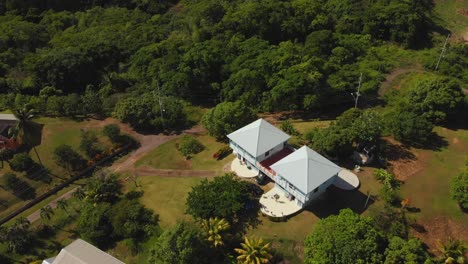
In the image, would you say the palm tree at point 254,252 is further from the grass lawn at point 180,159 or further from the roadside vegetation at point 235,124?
→ the grass lawn at point 180,159

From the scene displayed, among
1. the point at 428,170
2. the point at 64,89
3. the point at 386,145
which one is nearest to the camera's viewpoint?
the point at 428,170

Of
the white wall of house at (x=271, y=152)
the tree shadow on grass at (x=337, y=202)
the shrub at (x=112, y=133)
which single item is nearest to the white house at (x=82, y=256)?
the white wall of house at (x=271, y=152)

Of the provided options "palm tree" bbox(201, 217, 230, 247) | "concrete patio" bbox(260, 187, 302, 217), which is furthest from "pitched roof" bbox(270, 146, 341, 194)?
"palm tree" bbox(201, 217, 230, 247)

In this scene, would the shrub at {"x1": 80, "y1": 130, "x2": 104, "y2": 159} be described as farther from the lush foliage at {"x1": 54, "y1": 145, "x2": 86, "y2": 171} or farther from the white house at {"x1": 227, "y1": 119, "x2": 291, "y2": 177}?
the white house at {"x1": 227, "y1": 119, "x2": 291, "y2": 177}

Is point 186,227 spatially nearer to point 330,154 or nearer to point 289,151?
point 289,151

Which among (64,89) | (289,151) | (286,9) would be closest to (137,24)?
(64,89)
